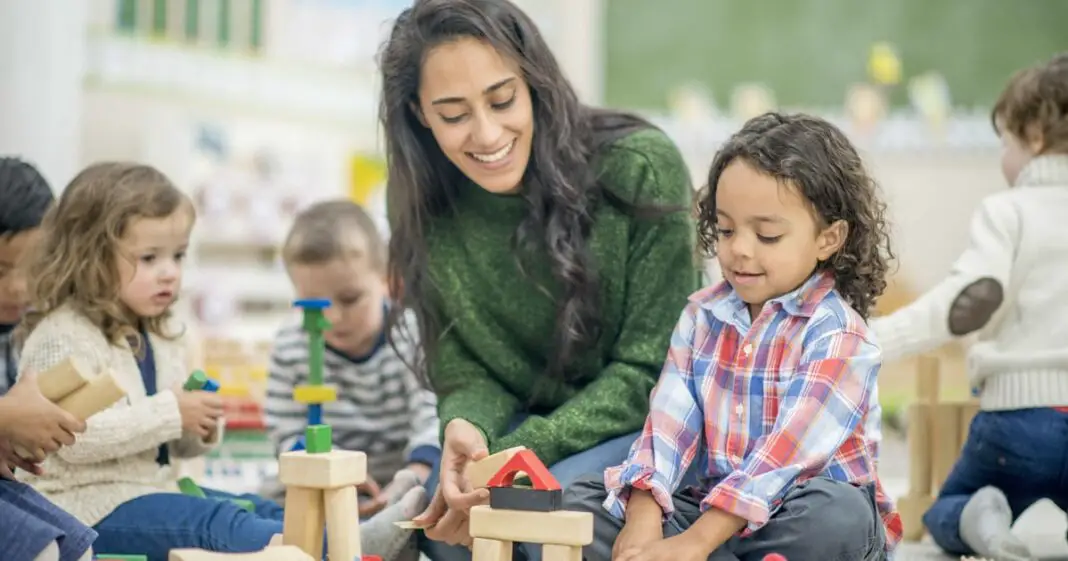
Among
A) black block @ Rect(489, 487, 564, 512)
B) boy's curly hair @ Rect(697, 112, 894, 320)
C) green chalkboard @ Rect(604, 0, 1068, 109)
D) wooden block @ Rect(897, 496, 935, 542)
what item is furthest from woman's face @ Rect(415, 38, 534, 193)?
green chalkboard @ Rect(604, 0, 1068, 109)

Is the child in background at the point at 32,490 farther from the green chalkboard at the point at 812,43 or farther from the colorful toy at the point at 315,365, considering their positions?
the green chalkboard at the point at 812,43

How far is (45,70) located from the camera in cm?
279

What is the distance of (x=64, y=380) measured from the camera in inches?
46.1

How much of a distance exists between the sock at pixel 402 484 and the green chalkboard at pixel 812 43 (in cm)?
366

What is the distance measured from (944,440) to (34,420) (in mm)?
1341

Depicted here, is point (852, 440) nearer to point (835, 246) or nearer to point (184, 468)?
point (835, 246)

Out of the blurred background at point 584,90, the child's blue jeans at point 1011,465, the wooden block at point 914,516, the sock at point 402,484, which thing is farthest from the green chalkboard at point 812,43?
the sock at point 402,484

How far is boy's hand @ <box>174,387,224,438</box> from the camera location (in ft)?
5.08

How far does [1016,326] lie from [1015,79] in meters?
0.35

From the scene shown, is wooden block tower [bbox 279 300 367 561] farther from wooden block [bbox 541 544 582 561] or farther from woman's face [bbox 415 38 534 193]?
woman's face [bbox 415 38 534 193]

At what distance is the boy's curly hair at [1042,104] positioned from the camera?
5.75ft

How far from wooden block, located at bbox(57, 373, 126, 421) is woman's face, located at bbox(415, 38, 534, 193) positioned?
476 mm

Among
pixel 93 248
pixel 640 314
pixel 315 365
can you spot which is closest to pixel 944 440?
pixel 640 314

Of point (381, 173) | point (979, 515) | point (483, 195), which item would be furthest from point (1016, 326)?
point (381, 173)
